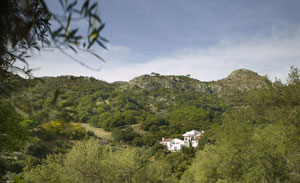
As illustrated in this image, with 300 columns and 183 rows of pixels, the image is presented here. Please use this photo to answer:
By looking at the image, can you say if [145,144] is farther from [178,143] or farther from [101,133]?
[101,133]

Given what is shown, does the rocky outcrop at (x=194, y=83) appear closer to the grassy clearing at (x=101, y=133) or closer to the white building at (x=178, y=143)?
the grassy clearing at (x=101, y=133)

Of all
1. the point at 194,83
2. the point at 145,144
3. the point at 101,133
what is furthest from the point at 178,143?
the point at 194,83

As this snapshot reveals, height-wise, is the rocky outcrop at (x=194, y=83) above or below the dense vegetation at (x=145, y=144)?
above

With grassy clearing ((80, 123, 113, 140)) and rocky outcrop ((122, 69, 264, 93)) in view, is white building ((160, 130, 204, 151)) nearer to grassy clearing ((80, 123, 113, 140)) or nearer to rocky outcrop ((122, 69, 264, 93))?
grassy clearing ((80, 123, 113, 140))

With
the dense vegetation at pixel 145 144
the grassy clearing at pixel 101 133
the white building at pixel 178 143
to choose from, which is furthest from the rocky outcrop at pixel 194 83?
the white building at pixel 178 143

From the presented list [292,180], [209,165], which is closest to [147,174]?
[209,165]

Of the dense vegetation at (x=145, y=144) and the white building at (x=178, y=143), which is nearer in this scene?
the dense vegetation at (x=145, y=144)

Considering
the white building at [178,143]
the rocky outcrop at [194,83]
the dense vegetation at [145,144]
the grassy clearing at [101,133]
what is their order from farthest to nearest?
the rocky outcrop at [194,83] → the grassy clearing at [101,133] → the white building at [178,143] → the dense vegetation at [145,144]

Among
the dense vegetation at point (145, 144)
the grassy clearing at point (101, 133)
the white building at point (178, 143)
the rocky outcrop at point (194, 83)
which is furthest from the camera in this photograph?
the rocky outcrop at point (194, 83)

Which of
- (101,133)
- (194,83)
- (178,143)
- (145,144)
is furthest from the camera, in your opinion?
Answer: (194,83)

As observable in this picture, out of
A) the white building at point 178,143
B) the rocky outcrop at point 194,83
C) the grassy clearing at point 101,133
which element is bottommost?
the white building at point 178,143

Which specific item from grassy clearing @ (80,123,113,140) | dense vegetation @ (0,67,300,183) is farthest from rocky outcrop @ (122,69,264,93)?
grassy clearing @ (80,123,113,140)

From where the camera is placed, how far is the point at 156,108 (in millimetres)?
97750

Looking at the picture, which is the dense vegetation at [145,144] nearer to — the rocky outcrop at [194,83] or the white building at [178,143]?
the white building at [178,143]
